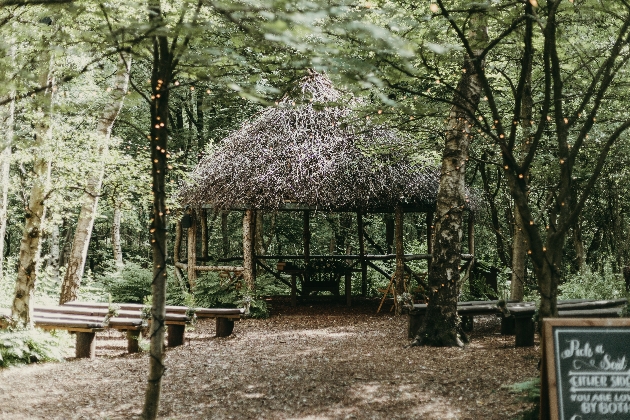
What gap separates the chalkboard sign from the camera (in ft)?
12.6

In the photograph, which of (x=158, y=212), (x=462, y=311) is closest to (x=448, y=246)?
(x=462, y=311)

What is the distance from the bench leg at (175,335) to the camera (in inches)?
385

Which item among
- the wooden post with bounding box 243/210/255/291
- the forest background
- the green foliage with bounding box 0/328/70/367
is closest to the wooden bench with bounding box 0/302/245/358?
the green foliage with bounding box 0/328/70/367

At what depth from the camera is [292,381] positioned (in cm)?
653

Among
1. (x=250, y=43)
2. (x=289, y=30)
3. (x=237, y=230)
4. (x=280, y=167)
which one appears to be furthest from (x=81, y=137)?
(x=237, y=230)

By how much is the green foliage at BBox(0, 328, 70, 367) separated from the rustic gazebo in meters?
5.35

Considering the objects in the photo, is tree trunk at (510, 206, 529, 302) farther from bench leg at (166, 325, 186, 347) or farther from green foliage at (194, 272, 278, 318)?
bench leg at (166, 325, 186, 347)

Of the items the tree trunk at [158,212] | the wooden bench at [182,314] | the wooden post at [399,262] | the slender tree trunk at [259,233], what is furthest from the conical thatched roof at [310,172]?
the tree trunk at [158,212]

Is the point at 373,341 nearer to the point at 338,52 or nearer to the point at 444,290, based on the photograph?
the point at 444,290

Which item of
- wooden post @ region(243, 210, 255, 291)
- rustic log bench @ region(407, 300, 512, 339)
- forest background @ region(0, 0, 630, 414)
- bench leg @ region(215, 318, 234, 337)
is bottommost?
bench leg @ region(215, 318, 234, 337)

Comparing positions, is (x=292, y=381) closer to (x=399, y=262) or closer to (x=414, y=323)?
(x=414, y=323)

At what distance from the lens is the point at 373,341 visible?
31.4 ft

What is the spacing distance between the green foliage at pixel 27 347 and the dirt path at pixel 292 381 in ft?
0.84

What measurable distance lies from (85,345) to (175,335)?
5.14ft
